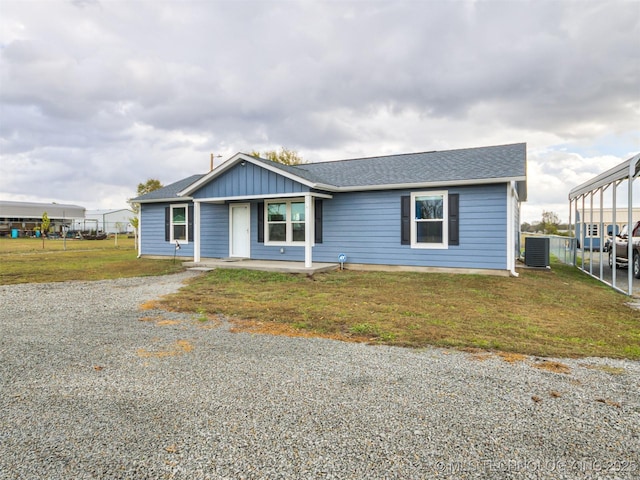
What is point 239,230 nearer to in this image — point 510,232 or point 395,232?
point 395,232

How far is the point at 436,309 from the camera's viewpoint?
247 inches

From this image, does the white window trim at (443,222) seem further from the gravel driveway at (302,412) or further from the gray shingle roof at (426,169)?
the gravel driveway at (302,412)

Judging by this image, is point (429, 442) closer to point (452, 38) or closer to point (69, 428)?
point (69, 428)

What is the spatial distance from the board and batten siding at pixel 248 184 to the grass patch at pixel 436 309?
268 centimetres

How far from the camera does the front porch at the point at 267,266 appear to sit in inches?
418

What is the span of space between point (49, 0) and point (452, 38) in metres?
11.4

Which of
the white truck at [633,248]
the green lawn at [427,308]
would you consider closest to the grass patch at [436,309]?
the green lawn at [427,308]

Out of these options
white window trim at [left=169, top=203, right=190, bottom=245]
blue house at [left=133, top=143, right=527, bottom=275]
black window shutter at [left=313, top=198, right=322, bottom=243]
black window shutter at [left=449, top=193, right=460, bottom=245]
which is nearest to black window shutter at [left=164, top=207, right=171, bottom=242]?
white window trim at [left=169, top=203, right=190, bottom=245]

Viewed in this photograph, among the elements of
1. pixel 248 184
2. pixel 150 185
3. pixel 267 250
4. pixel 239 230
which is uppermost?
pixel 150 185

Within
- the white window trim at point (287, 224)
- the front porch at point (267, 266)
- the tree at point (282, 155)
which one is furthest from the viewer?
the tree at point (282, 155)

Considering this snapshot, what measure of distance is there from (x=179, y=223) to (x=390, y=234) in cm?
857

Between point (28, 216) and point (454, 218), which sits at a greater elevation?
point (28, 216)

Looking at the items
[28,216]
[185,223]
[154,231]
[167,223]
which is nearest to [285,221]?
[185,223]

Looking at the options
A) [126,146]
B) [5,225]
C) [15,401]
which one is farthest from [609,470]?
[5,225]
